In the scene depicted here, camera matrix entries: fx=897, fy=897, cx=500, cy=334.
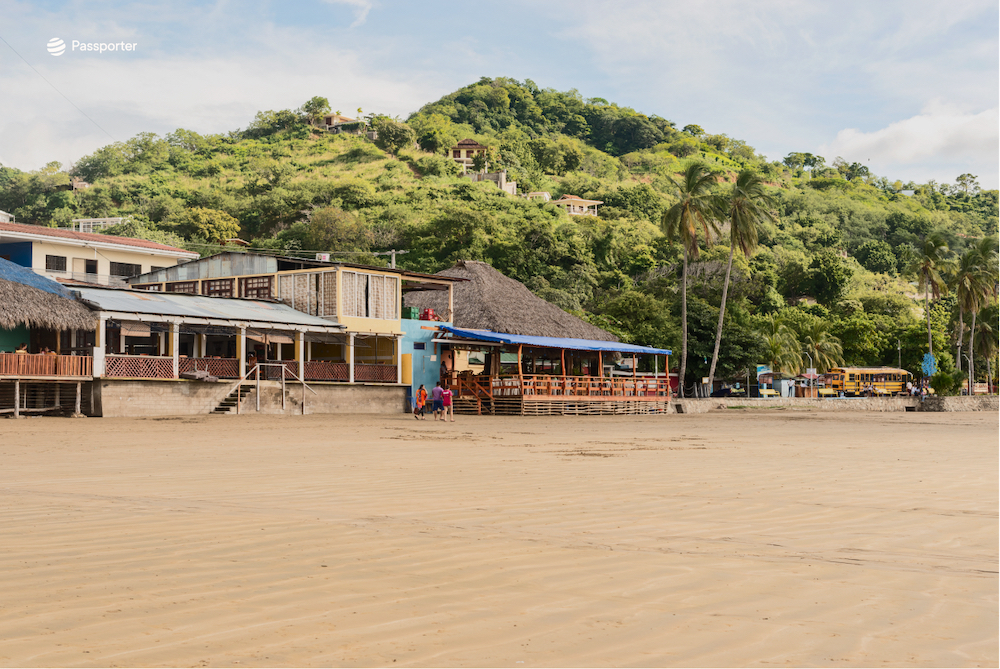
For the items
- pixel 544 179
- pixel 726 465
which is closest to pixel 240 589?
pixel 726 465

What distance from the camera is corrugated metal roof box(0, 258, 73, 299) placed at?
25.5 metres

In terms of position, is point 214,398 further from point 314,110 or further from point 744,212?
point 314,110

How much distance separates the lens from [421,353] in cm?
3500

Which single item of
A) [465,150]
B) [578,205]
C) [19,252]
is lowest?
[19,252]

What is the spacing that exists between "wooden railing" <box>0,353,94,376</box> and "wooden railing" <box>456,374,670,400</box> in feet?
45.3

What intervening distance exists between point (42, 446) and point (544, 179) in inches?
5037

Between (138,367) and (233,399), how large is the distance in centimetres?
304

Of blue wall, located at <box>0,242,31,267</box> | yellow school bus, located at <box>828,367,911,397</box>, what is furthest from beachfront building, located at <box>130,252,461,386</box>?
yellow school bus, located at <box>828,367,911,397</box>

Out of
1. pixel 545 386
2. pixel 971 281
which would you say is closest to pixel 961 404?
pixel 971 281

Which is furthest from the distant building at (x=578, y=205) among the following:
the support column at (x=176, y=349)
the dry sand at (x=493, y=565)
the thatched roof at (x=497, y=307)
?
the dry sand at (x=493, y=565)

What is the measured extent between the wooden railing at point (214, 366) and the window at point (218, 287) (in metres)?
7.15

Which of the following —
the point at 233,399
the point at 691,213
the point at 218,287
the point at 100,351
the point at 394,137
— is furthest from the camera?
the point at 394,137

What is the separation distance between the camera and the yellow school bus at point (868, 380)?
5997 cm

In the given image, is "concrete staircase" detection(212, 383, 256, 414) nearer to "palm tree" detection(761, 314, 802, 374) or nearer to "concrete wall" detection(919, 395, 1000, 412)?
"concrete wall" detection(919, 395, 1000, 412)
